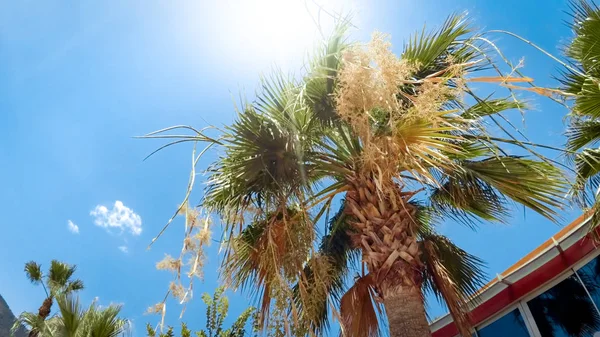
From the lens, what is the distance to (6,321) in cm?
3503

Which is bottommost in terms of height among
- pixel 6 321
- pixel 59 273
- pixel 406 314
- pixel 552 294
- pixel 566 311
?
Result: pixel 406 314

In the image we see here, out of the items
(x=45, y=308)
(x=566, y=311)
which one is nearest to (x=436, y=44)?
(x=566, y=311)

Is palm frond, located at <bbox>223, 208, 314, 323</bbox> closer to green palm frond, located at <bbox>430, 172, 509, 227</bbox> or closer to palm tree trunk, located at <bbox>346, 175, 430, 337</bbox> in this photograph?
palm tree trunk, located at <bbox>346, 175, 430, 337</bbox>

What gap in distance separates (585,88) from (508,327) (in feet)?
18.7

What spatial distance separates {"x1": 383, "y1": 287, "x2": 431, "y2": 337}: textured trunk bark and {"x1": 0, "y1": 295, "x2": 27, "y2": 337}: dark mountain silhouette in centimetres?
3777

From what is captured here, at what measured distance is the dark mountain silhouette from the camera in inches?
1294

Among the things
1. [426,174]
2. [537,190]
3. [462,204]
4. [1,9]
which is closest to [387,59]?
[426,174]

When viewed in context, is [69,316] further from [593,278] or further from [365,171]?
[593,278]

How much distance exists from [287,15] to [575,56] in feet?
13.6

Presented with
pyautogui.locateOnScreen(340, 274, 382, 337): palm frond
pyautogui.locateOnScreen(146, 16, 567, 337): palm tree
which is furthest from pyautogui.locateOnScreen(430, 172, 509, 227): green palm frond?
pyautogui.locateOnScreen(340, 274, 382, 337): palm frond

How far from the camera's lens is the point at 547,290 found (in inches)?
315

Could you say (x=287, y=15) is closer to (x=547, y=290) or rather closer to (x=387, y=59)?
(x=387, y=59)

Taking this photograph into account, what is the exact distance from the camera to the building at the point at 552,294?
24.2 ft

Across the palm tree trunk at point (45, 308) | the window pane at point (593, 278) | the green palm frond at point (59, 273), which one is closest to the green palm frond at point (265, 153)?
the window pane at point (593, 278)
